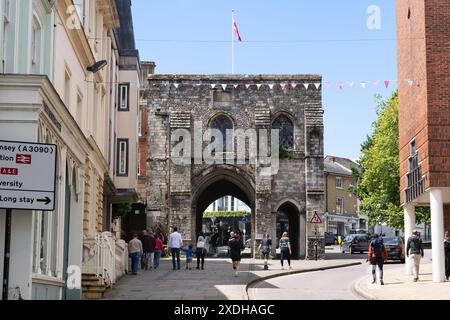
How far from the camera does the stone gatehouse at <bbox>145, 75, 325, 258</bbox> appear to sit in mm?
43031

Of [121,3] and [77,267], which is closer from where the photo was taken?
[77,267]

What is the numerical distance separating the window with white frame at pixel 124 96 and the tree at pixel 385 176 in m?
25.7

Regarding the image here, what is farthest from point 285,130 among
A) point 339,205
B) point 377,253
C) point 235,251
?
point 339,205

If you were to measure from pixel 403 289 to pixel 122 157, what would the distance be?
1331cm

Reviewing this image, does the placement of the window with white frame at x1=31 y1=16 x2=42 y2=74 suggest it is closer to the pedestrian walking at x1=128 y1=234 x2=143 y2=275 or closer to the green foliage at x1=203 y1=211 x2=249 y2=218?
the pedestrian walking at x1=128 y1=234 x2=143 y2=275

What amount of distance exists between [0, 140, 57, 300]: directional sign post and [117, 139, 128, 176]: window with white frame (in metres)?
19.1

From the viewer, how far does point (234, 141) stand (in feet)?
143

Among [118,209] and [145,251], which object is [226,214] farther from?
[145,251]

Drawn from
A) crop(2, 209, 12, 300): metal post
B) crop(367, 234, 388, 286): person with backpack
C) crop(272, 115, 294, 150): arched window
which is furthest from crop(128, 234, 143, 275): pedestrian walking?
crop(272, 115, 294, 150): arched window

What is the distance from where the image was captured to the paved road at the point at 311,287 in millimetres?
20406
